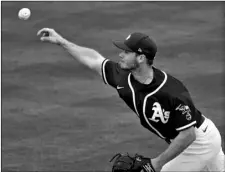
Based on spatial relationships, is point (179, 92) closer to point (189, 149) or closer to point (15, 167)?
point (189, 149)

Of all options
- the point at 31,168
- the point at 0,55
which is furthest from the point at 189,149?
the point at 0,55

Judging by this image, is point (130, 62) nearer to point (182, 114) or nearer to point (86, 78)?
point (182, 114)

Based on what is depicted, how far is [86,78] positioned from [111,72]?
575 cm

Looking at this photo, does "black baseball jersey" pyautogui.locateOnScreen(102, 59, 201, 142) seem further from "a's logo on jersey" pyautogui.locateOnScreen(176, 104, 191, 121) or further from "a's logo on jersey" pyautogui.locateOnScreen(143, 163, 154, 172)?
"a's logo on jersey" pyautogui.locateOnScreen(143, 163, 154, 172)

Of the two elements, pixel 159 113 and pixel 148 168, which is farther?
pixel 148 168

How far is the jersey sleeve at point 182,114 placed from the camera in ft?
27.7

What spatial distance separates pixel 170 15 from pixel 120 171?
8800mm

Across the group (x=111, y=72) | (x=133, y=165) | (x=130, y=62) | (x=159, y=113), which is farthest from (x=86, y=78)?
(x=159, y=113)

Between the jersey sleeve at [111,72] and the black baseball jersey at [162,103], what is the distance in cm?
18

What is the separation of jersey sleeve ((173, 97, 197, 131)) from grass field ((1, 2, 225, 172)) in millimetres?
3496

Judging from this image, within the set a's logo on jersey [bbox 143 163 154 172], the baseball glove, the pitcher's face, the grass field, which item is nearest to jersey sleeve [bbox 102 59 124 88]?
the pitcher's face

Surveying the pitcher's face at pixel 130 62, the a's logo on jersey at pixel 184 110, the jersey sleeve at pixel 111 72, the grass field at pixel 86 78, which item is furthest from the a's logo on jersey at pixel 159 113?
the grass field at pixel 86 78

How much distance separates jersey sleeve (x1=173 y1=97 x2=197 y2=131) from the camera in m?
8.45

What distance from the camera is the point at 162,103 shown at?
8.52 m
